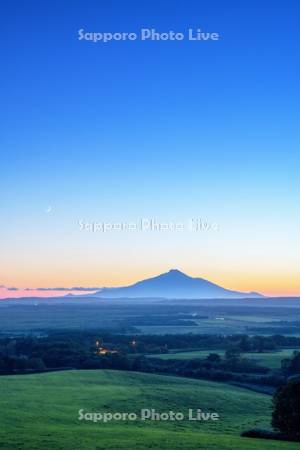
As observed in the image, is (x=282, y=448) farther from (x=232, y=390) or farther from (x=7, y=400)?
(x=232, y=390)

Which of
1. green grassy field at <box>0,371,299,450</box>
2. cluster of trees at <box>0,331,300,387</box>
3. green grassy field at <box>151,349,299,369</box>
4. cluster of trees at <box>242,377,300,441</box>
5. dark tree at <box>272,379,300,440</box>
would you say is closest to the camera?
green grassy field at <box>0,371,299,450</box>

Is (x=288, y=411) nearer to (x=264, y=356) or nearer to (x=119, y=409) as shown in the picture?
(x=119, y=409)

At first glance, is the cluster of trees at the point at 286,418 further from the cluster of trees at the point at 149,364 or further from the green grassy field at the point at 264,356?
the green grassy field at the point at 264,356

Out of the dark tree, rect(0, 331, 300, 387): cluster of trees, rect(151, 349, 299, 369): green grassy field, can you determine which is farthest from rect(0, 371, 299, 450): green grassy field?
rect(151, 349, 299, 369): green grassy field

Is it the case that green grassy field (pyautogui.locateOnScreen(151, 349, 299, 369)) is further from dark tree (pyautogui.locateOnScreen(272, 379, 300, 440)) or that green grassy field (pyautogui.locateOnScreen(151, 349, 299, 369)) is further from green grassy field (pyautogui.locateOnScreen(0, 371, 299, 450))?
dark tree (pyautogui.locateOnScreen(272, 379, 300, 440))

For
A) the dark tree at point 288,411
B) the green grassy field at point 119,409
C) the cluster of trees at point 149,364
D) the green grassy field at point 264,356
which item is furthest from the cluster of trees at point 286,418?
the green grassy field at point 264,356

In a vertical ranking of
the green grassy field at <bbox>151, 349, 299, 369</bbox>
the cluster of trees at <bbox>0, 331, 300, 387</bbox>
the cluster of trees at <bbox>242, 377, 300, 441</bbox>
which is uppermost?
the cluster of trees at <bbox>242, 377, 300, 441</bbox>
